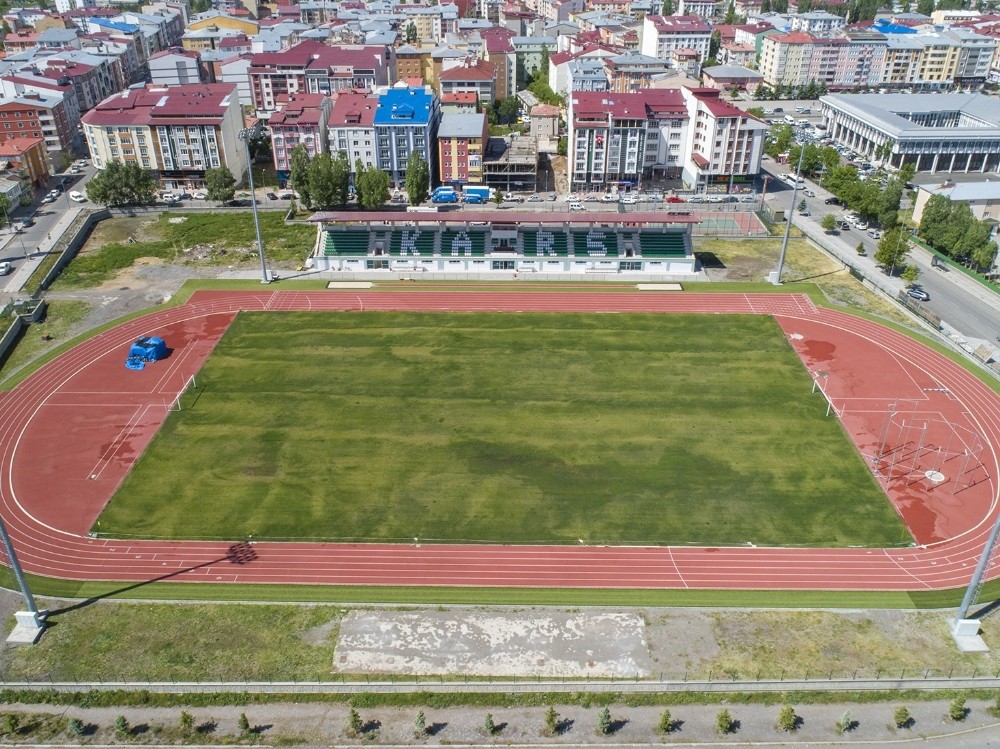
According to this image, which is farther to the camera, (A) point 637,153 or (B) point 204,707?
(A) point 637,153

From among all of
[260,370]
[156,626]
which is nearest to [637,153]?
[260,370]

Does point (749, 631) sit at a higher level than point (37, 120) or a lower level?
lower

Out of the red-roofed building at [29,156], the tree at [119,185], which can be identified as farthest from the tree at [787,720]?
the red-roofed building at [29,156]

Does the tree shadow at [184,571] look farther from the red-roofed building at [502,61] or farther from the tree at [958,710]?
the red-roofed building at [502,61]

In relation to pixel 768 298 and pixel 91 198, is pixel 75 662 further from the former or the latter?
pixel 91 198

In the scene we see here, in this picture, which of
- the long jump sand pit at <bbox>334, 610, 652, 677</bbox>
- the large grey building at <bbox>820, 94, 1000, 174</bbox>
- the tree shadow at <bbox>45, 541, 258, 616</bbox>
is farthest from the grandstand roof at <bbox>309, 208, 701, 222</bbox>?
the large grey building at <bbox>820, 94, 1000, 174</bbox>

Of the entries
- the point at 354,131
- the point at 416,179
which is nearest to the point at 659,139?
the point at 416,179

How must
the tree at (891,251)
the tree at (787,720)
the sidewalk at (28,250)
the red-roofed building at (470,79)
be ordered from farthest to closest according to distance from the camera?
the red-roofed building at (470,79)
the tree at (891,251)
the sidewalk at (28,250)
the tree at (787,720)
